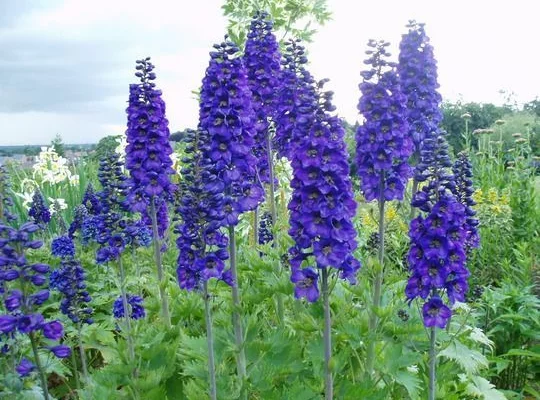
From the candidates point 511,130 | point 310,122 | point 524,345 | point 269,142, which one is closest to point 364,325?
point 310,122

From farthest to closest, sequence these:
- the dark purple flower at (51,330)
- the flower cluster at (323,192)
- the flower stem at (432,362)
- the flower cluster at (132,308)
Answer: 1. the flower cluster at (132,308)
2. the flower stem at (432,362)
3. the dark purple flower at (51,330)
4. the flower cluster at (323,192)

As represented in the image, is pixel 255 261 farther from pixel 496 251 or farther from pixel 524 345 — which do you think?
pixel 496 251

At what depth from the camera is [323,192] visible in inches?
116

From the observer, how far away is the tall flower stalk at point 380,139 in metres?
3.70

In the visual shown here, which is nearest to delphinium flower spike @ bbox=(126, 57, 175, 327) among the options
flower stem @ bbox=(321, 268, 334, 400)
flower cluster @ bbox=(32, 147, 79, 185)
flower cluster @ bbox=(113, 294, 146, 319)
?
flower cluster @ bbox=(113, 294, 146, 319)

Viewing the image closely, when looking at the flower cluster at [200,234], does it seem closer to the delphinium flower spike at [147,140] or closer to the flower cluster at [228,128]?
the flower cluster at [228,128]

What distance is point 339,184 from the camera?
3.01 metres

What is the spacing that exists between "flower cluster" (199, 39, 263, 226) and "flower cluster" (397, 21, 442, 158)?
4.82ft

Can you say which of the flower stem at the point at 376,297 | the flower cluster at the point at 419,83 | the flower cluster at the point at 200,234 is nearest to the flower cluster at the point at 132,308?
the flower cluster at the point at 200,234

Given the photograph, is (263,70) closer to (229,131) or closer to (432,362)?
(229,131)

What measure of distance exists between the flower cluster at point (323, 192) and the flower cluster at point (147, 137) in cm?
148

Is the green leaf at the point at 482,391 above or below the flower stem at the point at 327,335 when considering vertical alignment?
Answer: below

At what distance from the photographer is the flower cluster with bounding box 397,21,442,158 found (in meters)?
4.47

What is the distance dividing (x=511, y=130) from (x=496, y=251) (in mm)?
15235
